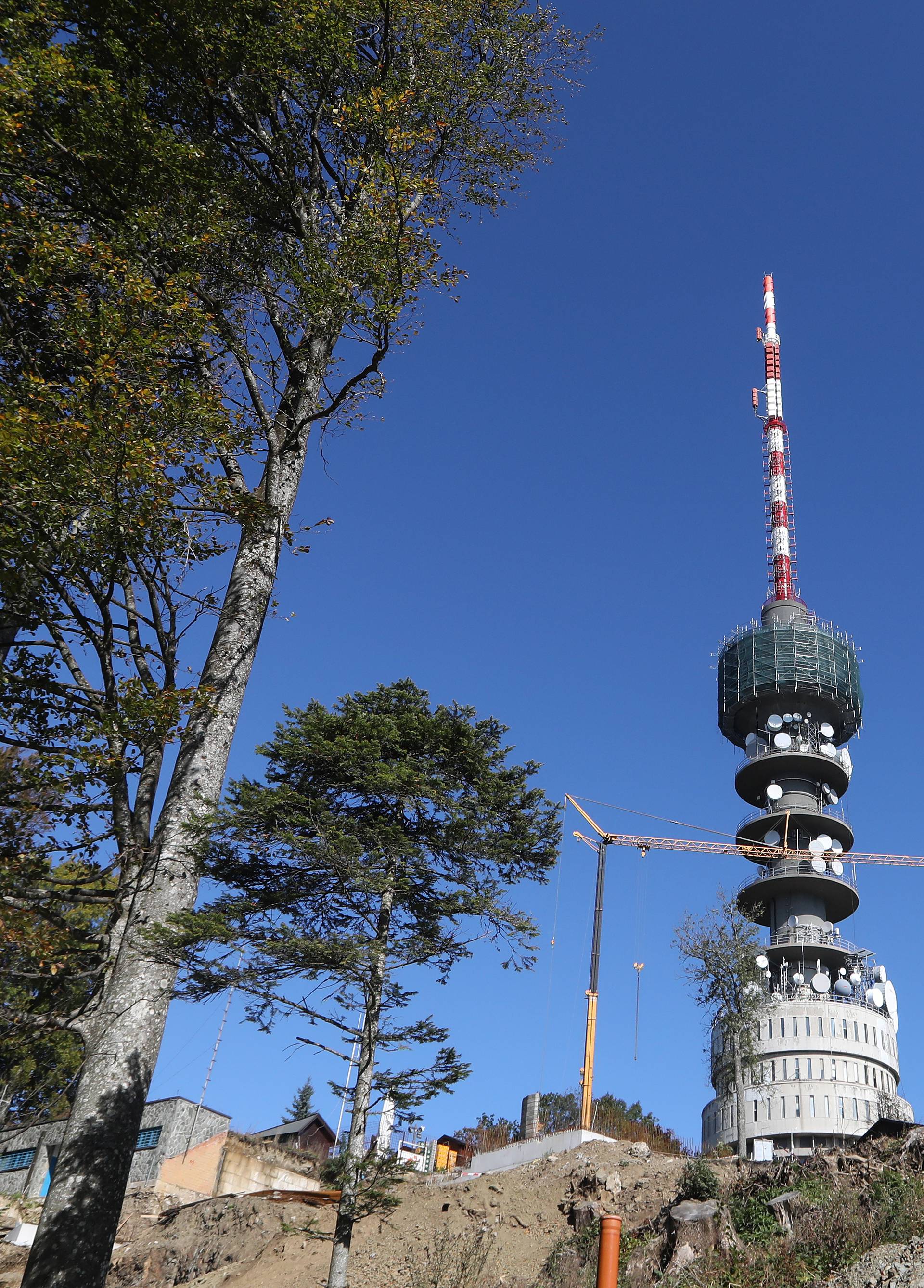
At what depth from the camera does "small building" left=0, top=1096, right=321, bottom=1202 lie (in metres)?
33.2

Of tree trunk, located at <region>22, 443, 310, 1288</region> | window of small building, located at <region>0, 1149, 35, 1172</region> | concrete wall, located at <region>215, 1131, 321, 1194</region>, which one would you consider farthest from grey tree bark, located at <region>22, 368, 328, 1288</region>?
window of small building, located at <region>0, 1149, 35, 1172</region>

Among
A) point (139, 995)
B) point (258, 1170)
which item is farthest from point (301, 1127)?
point (139, 995)

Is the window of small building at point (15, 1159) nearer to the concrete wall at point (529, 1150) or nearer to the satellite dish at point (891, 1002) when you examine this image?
the concrete wall at point (529, 1150)

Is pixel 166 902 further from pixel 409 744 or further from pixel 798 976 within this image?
pixel 798 976

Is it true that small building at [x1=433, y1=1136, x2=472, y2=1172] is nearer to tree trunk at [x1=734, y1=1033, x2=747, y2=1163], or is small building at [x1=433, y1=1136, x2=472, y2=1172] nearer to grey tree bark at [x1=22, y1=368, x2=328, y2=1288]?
tree trunk at [x1=734, y1=1033, x2=747, y2=1163]

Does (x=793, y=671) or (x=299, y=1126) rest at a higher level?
(x=793, y=671)

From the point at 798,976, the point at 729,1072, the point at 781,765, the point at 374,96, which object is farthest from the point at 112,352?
the point at 781,765

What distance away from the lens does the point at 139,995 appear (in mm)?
8227

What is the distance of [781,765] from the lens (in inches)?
2566

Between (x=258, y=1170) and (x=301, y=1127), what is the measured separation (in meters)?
14.8

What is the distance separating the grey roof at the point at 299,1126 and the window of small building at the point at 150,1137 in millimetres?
10548

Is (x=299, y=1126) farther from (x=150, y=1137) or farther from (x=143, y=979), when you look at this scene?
(x=143, y=979)

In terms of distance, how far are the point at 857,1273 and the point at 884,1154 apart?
816 cm

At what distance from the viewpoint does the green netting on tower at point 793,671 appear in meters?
67.3
